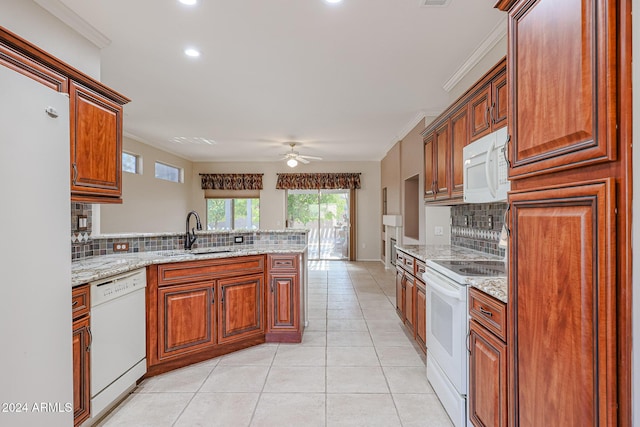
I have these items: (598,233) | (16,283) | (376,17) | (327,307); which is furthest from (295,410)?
(376,17)

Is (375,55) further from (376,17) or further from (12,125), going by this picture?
(12,125)

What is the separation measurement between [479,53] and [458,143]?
855 millimetres

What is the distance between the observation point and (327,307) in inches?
172

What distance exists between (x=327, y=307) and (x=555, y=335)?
3.50 metres

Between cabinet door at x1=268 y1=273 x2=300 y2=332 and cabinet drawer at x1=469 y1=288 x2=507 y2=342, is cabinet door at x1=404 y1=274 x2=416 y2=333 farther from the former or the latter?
cabinet drawer at x1=469 y1=288 x2=507 y2=342

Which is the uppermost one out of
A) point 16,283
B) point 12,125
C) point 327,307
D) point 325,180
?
point 325,180

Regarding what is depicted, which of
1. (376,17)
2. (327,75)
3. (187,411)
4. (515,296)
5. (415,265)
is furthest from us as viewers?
(327,75)

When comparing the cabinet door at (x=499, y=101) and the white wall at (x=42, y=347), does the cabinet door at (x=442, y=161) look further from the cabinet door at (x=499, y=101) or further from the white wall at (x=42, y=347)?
the white wall at (x=42, y=347)

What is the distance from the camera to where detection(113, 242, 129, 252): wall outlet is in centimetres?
271

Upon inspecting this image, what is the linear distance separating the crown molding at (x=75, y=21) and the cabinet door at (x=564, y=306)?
10.0 feet

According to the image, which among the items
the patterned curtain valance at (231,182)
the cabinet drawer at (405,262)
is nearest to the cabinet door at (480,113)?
the cabinet drawer at (405,262)

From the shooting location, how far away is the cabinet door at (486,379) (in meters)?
1.40

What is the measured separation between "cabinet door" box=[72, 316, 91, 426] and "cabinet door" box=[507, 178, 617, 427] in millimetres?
2141

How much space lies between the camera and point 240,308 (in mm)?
2883
